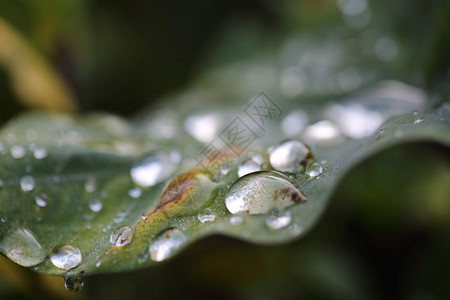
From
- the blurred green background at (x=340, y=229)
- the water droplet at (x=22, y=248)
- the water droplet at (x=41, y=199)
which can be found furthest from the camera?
the blurred green background at (x=340, y=229)

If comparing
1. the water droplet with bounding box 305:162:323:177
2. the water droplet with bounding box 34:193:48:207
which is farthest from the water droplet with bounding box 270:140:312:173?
the water droplet with bounding box 34:193:48:207

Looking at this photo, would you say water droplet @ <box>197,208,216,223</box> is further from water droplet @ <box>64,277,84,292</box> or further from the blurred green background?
the blurred green background

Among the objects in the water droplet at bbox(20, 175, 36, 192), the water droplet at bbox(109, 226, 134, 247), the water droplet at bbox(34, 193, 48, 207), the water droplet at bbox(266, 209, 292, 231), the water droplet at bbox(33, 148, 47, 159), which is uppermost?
the water droplet at bbox(33, 148, 47, 159)

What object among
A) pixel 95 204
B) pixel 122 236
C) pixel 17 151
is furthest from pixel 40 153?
pixel 122 236

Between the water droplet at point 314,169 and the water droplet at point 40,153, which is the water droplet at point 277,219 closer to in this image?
the water droplet at point 314,169

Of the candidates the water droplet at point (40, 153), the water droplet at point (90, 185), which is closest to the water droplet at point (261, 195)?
the water droplet at point (90, 185)

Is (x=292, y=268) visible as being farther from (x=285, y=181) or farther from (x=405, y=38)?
(x=405, y=38)

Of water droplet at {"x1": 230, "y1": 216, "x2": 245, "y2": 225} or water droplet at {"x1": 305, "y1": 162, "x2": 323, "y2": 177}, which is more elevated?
water droplet at {"x1": 305, "y1": 162, "x2": 323, "y2": 177}

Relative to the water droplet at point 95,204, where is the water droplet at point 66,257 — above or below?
below
